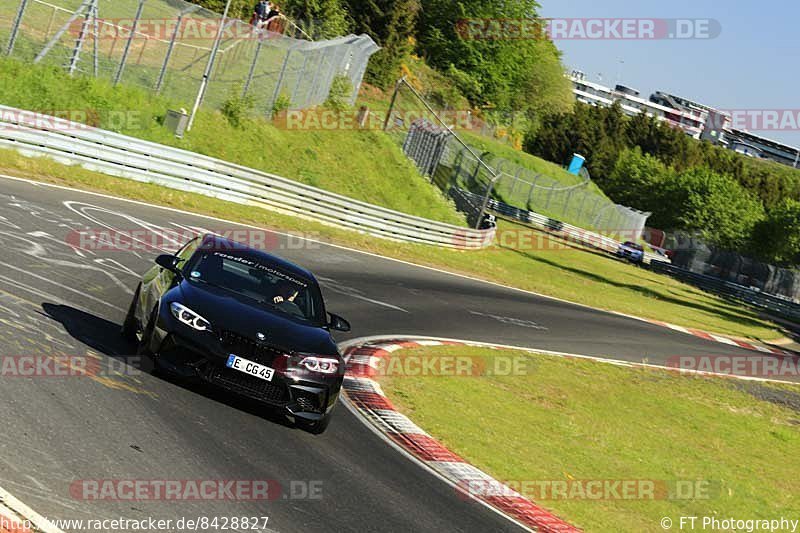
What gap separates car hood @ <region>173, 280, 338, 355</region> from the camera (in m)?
9.09

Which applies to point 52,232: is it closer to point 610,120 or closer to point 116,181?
point 116,181

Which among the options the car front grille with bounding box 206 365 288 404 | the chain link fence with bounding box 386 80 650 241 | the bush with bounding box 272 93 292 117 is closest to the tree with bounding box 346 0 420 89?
the chain link fence with bounding box 386 80 650 241

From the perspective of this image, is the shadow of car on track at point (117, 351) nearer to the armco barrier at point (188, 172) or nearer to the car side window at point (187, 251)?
the car side window at point (187, 251)

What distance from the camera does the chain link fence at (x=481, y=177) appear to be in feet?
139

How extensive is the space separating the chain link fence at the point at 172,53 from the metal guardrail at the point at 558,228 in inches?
1289

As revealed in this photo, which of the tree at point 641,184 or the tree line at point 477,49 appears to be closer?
the tree line at point 477,49

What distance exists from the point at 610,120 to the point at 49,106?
9965cm

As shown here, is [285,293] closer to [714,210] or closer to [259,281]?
[259,281]

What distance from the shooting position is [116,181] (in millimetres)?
23719

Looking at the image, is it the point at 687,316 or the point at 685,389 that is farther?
the point at 687,316

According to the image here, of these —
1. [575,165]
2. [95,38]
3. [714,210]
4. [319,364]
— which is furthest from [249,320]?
[714,210]

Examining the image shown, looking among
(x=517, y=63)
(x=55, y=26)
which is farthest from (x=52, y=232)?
(x=517, y=63)

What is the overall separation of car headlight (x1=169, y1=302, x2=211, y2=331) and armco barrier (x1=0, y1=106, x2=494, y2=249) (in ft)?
46.9

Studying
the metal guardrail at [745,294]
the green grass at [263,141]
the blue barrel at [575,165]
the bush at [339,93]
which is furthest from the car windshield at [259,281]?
the blue barrel at [575,165]
